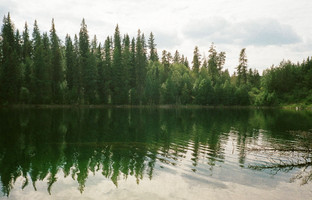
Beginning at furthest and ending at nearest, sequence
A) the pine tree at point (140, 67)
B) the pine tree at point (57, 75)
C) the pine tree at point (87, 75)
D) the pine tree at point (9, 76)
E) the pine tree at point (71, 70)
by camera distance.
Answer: the pine tree at point (140, 67), the pine tree at point (87, 75), the pine tree at point (71, 70), the pine tree at point (57, 75), the pine tree at point (9, 76)

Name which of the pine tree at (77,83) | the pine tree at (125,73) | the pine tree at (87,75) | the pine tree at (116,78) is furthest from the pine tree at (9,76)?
the pine tree at (125,73)

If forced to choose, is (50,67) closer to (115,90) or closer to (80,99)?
(80,99)

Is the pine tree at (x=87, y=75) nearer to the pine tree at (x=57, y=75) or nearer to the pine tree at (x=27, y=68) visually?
the pine tree at (x=57, y=75)

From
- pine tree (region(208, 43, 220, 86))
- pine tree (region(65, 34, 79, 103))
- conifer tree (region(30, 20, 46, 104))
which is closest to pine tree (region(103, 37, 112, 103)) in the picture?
pine tree (region(65, 34, 79, 103))

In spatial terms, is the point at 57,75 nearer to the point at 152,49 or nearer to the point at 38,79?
the point at 38,79

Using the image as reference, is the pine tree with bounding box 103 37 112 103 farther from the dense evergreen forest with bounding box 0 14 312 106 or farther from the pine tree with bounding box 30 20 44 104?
the pine tree with bounding box 30 20 44 104

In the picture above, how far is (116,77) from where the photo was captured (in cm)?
9806

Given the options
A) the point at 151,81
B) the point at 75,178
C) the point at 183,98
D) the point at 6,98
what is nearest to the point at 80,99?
the point at 6,98

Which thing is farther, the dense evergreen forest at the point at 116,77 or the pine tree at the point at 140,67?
the pine tree at the point at 140,67

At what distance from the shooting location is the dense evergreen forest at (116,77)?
80.6 meters

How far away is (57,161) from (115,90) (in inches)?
3197

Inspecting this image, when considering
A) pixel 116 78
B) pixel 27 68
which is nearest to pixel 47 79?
pixel 27 68

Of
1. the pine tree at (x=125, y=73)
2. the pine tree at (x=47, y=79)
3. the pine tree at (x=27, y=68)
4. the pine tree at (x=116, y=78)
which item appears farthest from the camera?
the pine tree at (x=125, y=73)

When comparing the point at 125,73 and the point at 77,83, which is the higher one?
the point at 125,73
